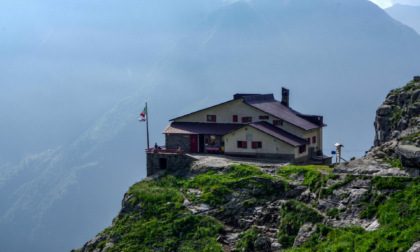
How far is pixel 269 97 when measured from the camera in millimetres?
74375

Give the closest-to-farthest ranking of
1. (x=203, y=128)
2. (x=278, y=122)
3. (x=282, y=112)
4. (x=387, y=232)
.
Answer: (x=387, y=232) < (x=278, y=122) < (x=203, y=128) < (x=282, y=112)

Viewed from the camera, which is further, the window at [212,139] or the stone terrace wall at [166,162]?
the window at [212,139]

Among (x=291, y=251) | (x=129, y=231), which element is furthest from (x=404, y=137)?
(x=129, y=231)

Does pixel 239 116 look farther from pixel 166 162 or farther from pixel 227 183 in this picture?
pixel 227 183

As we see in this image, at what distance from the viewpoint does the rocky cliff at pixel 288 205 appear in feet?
102

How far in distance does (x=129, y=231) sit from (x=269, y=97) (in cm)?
3364

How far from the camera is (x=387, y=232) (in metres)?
27.8

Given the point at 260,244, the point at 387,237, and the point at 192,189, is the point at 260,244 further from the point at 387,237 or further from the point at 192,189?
the point at 192,189

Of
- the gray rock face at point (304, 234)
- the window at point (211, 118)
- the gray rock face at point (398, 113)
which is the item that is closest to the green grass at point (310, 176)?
the gray rock face at point (304, 234)

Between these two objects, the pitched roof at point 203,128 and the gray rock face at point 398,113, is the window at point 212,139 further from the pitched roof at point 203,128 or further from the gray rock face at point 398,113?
the gray rock face at point 398,113

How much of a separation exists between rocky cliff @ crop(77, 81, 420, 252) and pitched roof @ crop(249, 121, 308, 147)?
4931 millimetres

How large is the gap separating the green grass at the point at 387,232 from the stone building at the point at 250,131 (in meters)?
25.4

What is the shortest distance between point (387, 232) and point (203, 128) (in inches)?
1608

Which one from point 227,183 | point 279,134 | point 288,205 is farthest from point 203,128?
point 288,205
